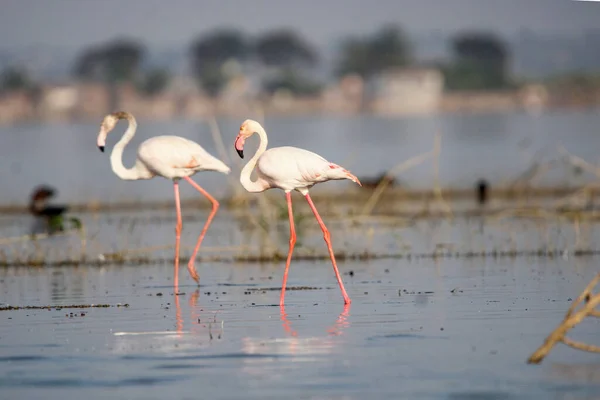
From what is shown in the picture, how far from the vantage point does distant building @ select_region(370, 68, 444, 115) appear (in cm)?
16050

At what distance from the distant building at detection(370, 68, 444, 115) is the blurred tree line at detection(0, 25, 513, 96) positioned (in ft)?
7.00

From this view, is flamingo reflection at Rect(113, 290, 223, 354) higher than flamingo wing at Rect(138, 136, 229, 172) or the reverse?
the reverse

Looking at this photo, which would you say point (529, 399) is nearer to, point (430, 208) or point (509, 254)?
point (509, 254)

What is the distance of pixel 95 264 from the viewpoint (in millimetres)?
15141

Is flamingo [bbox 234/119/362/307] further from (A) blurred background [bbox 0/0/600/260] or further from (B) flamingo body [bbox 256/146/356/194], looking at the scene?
(A) blurred background [bbox 0/0/600/260]

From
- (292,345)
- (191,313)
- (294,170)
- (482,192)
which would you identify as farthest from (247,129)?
(482,192)

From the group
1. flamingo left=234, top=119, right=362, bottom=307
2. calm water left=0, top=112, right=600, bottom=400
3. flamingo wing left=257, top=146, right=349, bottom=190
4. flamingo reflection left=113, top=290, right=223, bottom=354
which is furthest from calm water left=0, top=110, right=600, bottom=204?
flamingo reflection left=113, top=290, right=223, bottom=354

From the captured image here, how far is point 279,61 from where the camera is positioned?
186625 mm

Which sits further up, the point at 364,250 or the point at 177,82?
the point at 177,82

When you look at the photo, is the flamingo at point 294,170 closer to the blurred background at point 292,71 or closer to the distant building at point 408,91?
the blurred background at point 292,71

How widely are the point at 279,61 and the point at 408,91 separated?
90.6 feet

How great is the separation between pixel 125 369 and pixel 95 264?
6706 mm

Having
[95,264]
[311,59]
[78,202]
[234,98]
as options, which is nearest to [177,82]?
[234,98]

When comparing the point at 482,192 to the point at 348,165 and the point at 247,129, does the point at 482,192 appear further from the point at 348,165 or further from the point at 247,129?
the point at 348,165
